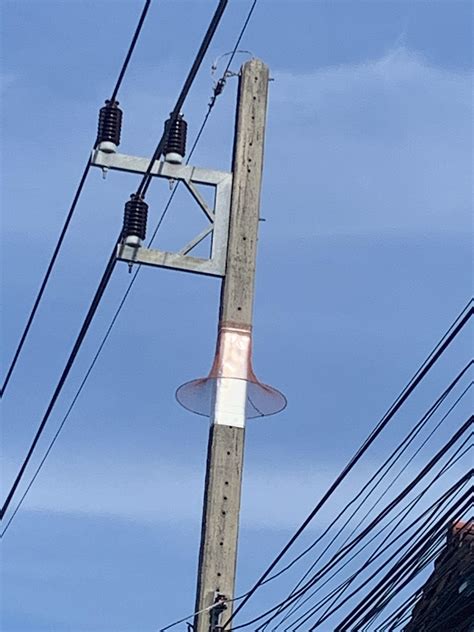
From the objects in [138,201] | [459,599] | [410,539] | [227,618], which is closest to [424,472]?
[410,539]

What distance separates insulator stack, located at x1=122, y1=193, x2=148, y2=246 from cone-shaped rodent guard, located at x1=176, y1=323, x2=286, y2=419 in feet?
3.45

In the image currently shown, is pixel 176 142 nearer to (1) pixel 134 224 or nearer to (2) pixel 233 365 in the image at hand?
(1) pixel 134 224

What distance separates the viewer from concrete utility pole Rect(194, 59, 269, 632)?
13.0m

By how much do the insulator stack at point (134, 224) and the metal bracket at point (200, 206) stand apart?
0.23 ft

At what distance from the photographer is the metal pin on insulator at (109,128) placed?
1373cm

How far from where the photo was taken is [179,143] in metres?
13.6

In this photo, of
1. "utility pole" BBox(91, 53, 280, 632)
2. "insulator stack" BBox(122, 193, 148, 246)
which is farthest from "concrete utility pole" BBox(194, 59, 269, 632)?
"insulator stack" BBox(122, 193, 148, 246)

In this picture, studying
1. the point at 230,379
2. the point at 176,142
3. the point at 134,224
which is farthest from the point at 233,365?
the point at 176,142

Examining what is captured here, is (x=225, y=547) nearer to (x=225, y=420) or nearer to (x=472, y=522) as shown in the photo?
(x=225, y=420)

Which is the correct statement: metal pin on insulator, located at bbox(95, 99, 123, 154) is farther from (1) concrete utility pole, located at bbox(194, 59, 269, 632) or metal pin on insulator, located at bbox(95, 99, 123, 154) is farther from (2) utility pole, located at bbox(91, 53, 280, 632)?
(1) concrete utility pole, located at bbox(194, 59, 269, 632)

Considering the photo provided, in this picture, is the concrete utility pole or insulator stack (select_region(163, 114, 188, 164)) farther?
insulator stack (select_region(163, 114, 188, 164))

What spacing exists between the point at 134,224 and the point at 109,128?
91 centimetres

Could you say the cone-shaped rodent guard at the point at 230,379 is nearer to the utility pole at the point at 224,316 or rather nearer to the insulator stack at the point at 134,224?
the utility pole at the point at 224,316

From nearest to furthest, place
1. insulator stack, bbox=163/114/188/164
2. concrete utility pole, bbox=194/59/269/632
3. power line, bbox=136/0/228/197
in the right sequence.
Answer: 1. power line, bbox=136/0/228/197
2. concrete utility pole, bbox=194/59/269/632
3. insulator stack, bbox=163/114/188/164
